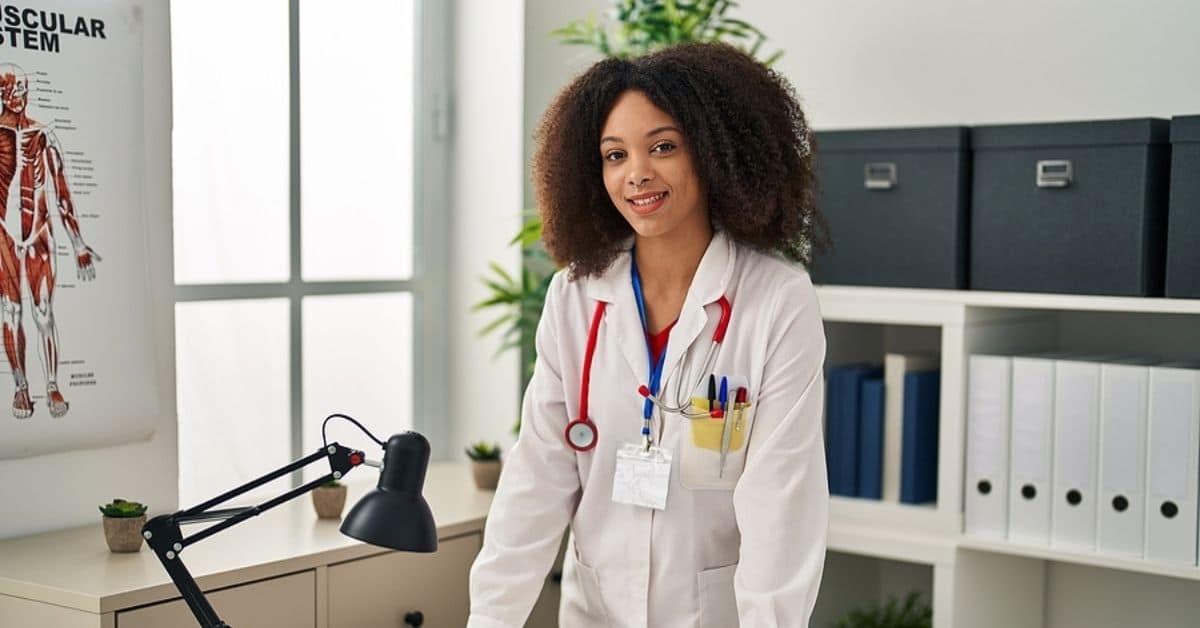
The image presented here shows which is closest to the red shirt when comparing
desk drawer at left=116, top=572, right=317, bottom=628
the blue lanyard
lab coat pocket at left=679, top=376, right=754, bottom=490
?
the blue lanyard

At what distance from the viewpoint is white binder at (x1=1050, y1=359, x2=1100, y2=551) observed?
2.49 metres

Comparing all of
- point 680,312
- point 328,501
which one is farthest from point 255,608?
point 680,312

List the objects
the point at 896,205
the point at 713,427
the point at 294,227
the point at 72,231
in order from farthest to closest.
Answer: the point at 294,227, the point at 896,205, the point at 72,231, the point at 713,427

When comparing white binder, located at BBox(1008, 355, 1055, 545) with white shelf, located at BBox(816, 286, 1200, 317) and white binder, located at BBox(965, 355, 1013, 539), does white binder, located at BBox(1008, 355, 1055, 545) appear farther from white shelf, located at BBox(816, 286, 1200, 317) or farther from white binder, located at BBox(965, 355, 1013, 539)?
white shelf, located at BBox(816, 286, 1200, 317)

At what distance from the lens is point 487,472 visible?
2859 millimetres

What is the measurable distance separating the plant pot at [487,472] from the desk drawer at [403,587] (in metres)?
0.26

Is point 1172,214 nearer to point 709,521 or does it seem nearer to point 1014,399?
point 1014,399

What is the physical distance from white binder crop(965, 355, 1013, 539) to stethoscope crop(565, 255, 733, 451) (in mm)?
801

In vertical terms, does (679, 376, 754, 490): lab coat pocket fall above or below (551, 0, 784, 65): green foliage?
below

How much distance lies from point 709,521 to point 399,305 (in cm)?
143

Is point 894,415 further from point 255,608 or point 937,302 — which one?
point 255,608

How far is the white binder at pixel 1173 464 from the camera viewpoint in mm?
2387

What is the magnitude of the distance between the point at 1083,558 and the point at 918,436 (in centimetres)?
39

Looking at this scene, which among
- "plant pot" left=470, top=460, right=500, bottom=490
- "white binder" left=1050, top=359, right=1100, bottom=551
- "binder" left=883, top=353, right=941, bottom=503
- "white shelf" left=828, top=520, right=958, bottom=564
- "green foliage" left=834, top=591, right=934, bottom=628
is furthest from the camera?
"green foliage" left=834, top=591, right=934, bottom=628
